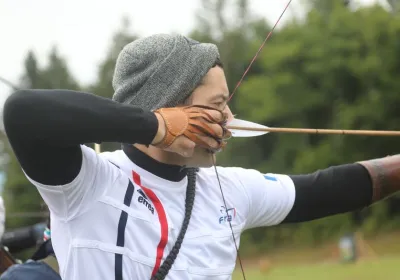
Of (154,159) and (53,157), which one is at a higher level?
(53,157)

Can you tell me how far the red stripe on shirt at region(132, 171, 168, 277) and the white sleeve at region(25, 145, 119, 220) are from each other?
0.47ft

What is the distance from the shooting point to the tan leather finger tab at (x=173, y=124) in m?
1.79

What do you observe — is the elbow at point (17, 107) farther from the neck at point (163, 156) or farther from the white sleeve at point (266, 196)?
the white sleeve at point (266, 196)

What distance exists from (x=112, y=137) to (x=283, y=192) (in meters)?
0.84

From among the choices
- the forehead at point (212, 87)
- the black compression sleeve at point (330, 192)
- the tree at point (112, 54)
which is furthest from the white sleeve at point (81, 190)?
the tree at point (112, 54)

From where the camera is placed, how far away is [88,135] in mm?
1746

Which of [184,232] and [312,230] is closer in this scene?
[184,232]

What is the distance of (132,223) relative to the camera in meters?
1.98

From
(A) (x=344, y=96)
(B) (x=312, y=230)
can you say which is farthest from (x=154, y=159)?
(A) (x=344, y=96)

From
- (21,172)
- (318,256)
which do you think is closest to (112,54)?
(21,172)

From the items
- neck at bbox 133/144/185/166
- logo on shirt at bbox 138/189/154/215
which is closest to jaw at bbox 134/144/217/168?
neck at bbox 133/144/185/166

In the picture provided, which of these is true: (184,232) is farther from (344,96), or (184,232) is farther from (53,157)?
A: (344,96)

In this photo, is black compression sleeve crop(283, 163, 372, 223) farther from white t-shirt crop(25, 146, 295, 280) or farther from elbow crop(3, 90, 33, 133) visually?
elbow crop(3, 90, 33, 133)

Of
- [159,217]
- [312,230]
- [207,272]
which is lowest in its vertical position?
[312,230]
